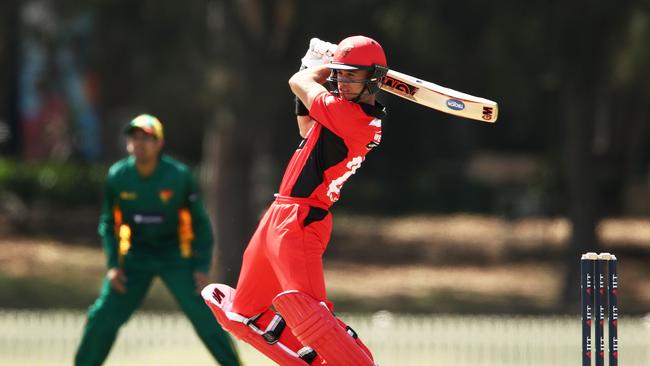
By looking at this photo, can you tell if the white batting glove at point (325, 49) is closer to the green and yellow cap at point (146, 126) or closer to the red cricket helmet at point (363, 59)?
the red cricket helmet at point (363, 59)

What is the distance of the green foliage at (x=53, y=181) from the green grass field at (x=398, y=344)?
940cm

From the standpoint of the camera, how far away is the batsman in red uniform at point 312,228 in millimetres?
5520

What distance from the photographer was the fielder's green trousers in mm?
7191

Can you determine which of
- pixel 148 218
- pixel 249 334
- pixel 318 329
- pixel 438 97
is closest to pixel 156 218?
pixel 148 218

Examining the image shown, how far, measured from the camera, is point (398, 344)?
1077cm

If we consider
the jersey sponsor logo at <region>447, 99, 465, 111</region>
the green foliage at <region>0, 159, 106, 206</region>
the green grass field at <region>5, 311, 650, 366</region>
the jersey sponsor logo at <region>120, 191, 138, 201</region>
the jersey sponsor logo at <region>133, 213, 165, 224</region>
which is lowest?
the green grass field at <region>5, 311, 650, 366</region>

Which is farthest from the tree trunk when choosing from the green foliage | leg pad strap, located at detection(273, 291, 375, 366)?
leg pad strap, located at detection(273, 291, 375, 366)

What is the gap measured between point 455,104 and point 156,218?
8.47 feet

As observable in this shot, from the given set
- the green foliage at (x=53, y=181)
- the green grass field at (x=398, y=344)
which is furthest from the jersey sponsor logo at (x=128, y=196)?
the green foliage at (x=53, y=181)

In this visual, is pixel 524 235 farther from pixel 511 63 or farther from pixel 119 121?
pixel 119 121

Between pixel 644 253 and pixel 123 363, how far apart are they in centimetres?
1272

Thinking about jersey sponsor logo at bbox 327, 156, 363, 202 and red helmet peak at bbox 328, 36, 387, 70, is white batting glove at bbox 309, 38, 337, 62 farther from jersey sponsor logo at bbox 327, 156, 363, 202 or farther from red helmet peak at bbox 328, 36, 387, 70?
jersey sponsor logo at bbox 327, 156, 363, 202

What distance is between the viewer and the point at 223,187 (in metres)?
18.0

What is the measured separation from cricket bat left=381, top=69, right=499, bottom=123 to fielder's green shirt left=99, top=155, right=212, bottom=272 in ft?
7.13
